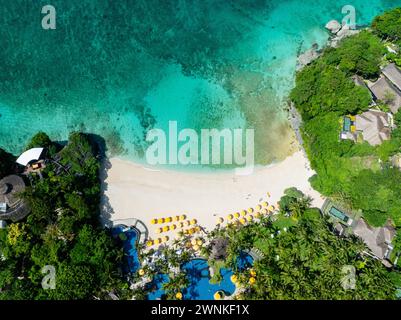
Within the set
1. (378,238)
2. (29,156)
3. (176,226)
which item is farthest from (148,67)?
(378,238)

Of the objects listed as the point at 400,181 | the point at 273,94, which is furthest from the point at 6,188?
the point at 400,181

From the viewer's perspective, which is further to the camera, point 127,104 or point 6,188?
point 127,104

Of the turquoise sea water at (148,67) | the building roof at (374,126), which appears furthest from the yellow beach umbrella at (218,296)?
the building roof at (374,126)

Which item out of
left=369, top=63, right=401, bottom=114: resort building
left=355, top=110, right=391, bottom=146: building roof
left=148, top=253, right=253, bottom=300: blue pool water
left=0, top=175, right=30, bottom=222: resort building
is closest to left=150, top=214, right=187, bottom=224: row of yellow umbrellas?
left=148, top=253, right=253, bottom=300: blue pool water

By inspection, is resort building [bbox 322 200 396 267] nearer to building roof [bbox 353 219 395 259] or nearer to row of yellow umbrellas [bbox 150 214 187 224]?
building roof [bbox 353 219 395 259]
